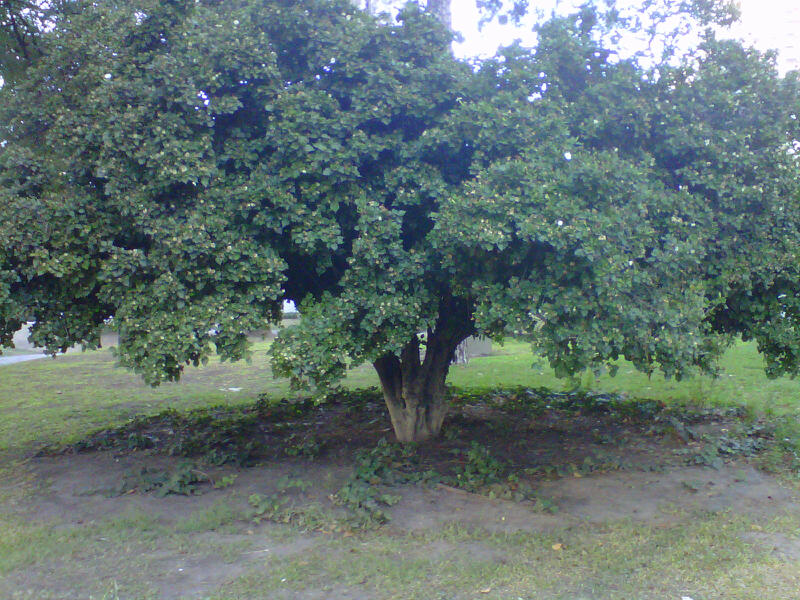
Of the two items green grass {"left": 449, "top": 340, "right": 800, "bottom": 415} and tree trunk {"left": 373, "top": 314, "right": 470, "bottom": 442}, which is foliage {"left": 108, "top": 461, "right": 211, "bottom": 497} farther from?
green grass {"left": 449, "top": 340, "right": 800, "bottom": 415}

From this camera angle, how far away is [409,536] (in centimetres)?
525

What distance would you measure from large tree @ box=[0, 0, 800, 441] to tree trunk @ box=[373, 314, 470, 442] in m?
1.58

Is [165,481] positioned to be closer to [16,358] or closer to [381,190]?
[381,190]

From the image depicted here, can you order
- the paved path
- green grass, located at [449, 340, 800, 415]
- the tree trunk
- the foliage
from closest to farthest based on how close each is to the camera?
the foliage, the tree trunk, green grass, located at [449, 340, 800, 415], the paved path

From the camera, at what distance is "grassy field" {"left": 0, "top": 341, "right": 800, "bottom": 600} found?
442 cm

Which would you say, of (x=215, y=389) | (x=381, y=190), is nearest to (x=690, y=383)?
(x=381, y=190)

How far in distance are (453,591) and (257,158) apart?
346 centimetres

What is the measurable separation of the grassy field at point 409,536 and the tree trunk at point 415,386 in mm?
458

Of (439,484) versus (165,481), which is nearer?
(439,484)

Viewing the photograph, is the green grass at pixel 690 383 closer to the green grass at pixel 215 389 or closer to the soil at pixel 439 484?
the green grass at pixel 215 389

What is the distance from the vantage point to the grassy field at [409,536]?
174 inches

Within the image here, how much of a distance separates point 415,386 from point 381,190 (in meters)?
2.54

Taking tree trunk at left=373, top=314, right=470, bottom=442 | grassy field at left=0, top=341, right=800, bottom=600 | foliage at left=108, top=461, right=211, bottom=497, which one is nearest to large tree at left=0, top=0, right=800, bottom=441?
grassy field at left=0, top=341, right=800, bottom=600

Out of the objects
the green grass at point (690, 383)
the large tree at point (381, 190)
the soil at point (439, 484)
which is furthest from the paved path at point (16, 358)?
the large tree at point (381, 190)
